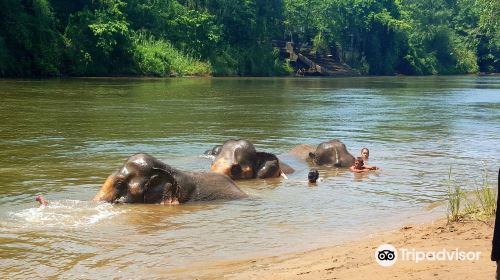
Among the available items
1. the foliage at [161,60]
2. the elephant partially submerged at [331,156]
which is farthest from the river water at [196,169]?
the foliage at [161,60]

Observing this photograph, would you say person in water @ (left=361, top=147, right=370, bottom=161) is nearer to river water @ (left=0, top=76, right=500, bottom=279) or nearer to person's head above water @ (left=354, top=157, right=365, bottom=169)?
river water @ (left=0, top=76, right=500, bottom=279)

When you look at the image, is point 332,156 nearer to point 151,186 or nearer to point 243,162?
point 243,162

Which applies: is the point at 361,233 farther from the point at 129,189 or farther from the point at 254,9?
the point at 254,9

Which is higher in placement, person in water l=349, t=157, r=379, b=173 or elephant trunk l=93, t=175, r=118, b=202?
elephant trunk l=93, t=175, r=118, b=202

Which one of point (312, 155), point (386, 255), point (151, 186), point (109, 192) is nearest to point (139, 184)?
point (151, 186)

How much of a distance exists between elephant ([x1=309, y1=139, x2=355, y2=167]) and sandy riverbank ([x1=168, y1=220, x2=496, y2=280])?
19.6 ft

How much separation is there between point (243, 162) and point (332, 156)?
2.61 meters

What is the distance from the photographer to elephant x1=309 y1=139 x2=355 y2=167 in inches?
530

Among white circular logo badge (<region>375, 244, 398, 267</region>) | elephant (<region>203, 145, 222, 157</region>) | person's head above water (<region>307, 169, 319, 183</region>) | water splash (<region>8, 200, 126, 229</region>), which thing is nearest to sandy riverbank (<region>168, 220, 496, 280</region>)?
white circular logo badge (<region>375, 244, 398, 267</region>)

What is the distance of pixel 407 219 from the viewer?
869 centimetres

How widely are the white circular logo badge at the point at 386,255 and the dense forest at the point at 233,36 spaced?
34105 millimetres

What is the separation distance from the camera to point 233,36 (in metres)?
70.3

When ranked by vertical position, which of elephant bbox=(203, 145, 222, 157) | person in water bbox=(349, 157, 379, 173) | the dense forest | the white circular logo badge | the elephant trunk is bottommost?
person in water bbox=(349, 157, 379, 173)

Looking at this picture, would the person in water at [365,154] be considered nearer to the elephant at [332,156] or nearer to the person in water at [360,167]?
the elephant at [332,156]
